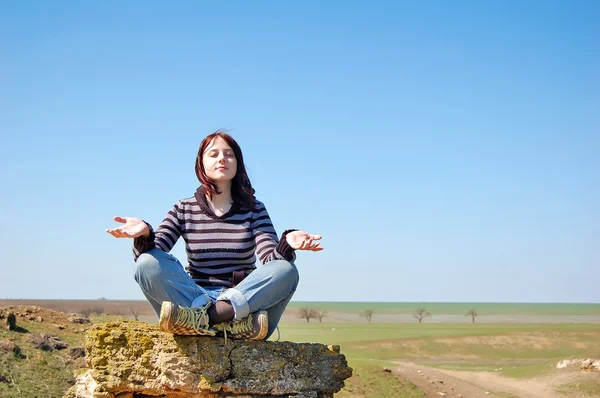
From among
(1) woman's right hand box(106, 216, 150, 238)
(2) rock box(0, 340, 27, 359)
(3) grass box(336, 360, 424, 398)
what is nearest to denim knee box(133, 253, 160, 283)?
(1) woman's right hand box(106, 216, 150, 238)

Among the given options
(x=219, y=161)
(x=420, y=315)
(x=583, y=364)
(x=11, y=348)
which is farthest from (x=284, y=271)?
(x=420, y=315)

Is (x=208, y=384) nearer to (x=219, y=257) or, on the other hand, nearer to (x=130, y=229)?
(x=219, y=257)

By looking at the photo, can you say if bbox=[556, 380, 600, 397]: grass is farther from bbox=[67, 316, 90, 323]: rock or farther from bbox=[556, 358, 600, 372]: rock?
bbox=[67, 316, 90, 323]: rock

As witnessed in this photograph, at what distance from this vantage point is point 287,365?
480 cm

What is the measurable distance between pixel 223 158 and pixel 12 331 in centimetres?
1347

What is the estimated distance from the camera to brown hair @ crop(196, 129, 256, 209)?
17.3 feet

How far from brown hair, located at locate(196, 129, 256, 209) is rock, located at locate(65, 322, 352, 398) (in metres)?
1.11

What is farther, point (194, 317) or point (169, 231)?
point (169, 231)

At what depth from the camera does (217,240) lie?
511 cm

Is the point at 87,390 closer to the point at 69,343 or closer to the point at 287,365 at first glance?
the point at 287,365

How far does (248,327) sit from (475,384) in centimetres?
1683

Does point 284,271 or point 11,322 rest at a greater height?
point 284,271

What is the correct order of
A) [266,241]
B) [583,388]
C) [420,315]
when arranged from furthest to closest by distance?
[420,315] → [583,388] → [266,241]

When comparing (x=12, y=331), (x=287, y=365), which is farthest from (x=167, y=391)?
(x=12, y=331)
